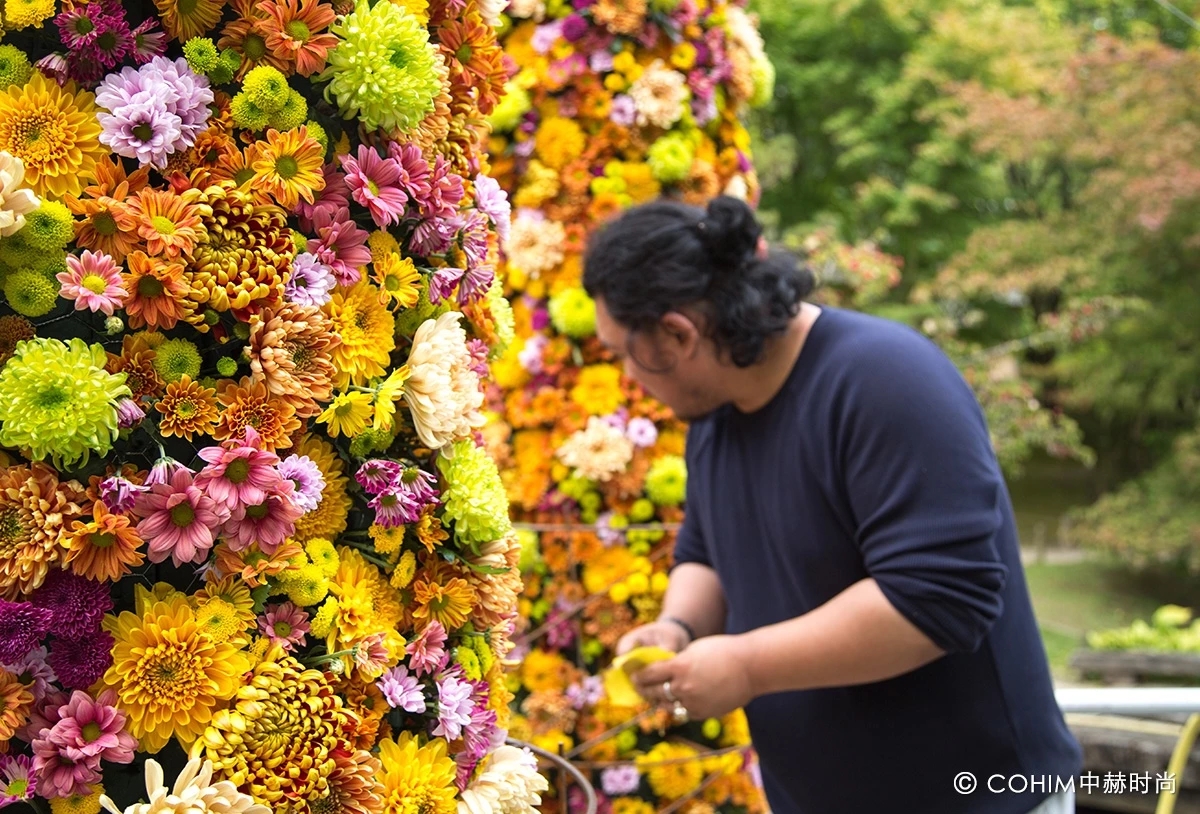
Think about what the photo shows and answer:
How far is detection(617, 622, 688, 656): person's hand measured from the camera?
208 centimetres

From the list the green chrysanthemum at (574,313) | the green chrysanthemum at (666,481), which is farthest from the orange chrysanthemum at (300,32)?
the green chrysanthemum at (666,481)

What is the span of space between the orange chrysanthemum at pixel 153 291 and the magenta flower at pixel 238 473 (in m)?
0.12

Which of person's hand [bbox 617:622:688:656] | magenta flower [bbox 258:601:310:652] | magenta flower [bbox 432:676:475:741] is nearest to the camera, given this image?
magenta flower [bbox 258:601:310:652]

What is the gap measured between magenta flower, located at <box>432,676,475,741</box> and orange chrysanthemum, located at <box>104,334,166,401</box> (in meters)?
0.39

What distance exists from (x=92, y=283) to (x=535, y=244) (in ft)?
6.01

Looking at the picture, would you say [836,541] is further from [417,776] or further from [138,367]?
[138,367]

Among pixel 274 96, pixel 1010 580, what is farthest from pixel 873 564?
pixel 274 96

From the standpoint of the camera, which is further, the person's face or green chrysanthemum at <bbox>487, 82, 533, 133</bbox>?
green chrysanthemum at <bbox>487, 82, 533, 133</bbox>

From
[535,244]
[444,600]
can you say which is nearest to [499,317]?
[444,600]

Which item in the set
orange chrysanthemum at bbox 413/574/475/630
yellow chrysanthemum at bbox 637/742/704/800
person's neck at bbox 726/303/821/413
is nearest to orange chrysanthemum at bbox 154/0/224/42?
orange chrysanthemum at bbox 413/574/475/630

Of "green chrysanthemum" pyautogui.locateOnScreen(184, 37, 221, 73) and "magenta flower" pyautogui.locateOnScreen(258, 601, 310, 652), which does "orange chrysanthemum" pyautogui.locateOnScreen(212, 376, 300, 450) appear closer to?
"magenta flower" pyautogui.locateOnScreen(258, 601, 310, 652)

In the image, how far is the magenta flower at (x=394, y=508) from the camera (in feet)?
3.33

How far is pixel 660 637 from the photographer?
82.0 inches

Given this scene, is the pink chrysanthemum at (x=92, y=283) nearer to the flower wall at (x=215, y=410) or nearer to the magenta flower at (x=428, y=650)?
the flower wall at (x=215, y=410)
